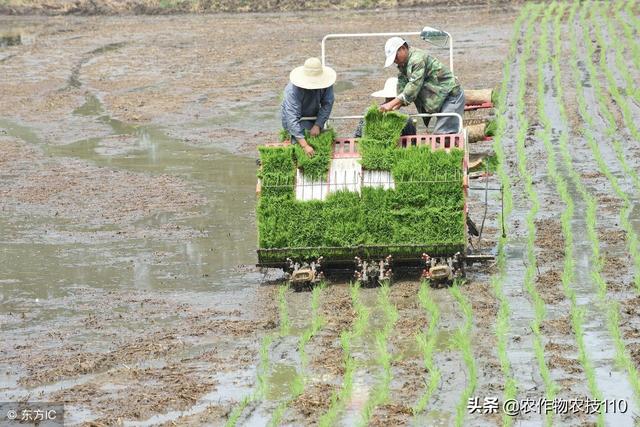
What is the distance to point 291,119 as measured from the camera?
10172 mm

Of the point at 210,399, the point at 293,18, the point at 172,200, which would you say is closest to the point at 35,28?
the point at 293,18

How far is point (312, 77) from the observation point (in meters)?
10.1

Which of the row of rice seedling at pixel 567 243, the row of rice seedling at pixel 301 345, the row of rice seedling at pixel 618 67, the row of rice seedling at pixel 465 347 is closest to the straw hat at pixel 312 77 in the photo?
the row of rice seedling at pixel 301 345

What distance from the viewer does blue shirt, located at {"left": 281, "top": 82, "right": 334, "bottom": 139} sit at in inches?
401

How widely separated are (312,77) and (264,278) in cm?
184

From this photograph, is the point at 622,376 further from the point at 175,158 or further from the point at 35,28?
the point at 35,28

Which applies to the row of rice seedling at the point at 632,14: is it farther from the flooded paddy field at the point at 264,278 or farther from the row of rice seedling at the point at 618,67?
the flooded paddy field at the point at 264,278

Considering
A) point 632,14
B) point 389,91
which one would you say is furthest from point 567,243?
point 632,14

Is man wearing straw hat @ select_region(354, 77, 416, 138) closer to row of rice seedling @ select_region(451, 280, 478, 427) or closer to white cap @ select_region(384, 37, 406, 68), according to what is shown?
white cap @ select_region(384, 37, 406, 68)

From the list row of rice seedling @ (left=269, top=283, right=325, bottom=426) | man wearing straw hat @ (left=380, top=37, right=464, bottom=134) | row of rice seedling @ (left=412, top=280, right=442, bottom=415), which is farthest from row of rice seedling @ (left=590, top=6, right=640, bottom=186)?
row of rice seedling @ (left=269, top=283, right=325, bottom=426)

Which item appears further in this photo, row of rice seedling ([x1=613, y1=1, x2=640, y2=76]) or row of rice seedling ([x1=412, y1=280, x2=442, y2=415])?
row of rice seedling ([x1=613, y1=1, x2=640, y2=76])

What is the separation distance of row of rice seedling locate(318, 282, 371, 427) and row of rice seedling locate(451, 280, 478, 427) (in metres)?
0.72

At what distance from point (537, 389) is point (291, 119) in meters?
3.57

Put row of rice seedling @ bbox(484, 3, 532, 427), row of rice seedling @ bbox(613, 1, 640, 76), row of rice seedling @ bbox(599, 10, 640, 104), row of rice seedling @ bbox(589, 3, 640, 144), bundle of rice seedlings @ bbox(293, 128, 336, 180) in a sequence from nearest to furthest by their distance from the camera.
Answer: row of rice seedling @ bbox(484, 3, 532, 427), bundle of rice seedlings @ bbox(293, 128, 336, 180), row of rice seedling @ bbox(589, 3, 640, 144), row of rice seedling @ bbox(599, 10, 640, 104), row of rice seedling @ bbox(613, 1, 640, 76)
